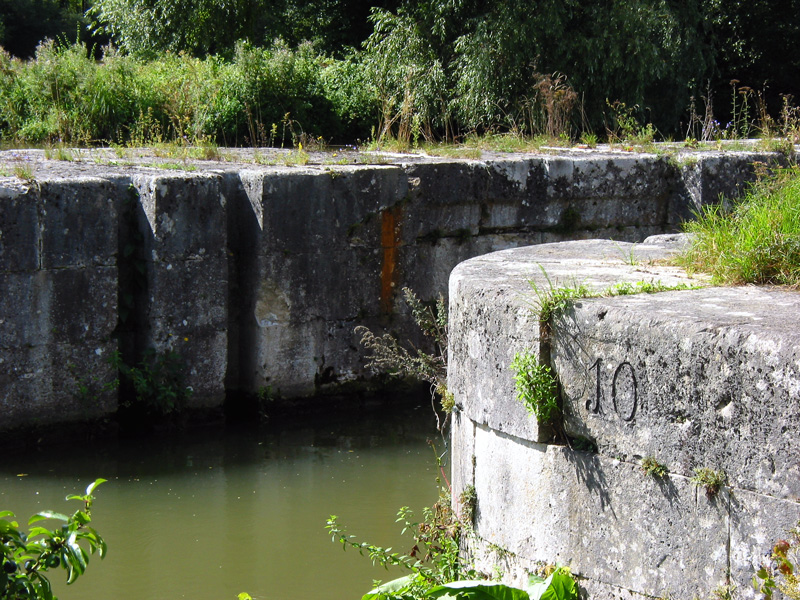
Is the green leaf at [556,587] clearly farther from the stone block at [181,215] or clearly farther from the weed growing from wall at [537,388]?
the stone block at [181,215]

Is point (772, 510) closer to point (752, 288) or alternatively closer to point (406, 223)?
point (752, 288)

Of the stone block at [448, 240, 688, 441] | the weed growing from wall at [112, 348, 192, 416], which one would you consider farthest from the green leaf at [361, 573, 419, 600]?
the weed growing from wall at [112, 348, 192, 416]

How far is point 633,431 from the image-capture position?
2971mm

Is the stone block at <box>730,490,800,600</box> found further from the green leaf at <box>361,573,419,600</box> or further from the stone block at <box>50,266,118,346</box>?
the stone block at <box>50,266,118,346</box>

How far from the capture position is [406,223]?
290 inches

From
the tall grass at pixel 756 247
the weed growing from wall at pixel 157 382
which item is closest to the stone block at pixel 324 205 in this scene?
the weed growing from wall at pixel 157 382

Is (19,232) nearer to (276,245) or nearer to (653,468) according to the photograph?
(276,245)

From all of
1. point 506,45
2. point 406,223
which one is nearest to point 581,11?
point 506,45

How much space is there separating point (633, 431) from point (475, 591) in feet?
2.31

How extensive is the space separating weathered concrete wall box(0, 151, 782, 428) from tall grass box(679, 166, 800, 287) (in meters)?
3.58

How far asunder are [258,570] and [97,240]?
2692 mm

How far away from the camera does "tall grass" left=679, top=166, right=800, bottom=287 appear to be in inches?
135

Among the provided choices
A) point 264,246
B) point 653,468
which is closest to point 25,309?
point 264,246

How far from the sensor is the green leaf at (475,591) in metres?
2.77
